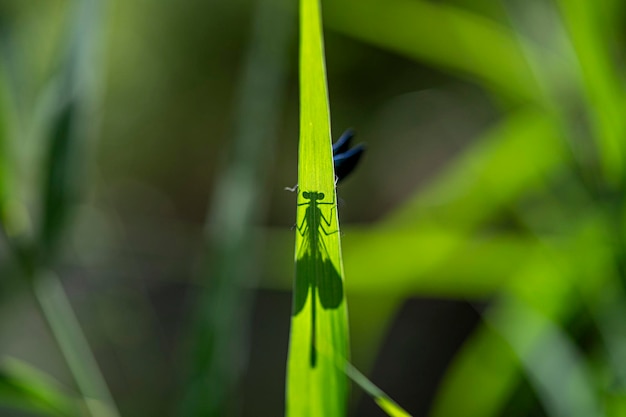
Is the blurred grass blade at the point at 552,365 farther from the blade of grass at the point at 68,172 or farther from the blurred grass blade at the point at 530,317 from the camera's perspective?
the blade of grass at the point at 68,172

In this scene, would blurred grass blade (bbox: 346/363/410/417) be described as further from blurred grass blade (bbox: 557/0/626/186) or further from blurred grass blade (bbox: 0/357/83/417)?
blurred grass blade (bbox: 557/0/626/186)

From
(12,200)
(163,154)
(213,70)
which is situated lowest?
(12,200)

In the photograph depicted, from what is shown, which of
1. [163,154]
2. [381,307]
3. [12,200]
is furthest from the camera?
[163,154]

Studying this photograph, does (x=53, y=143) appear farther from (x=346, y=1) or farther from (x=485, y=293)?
(x=346, y=1)

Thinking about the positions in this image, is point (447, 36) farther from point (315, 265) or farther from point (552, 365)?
point (315, 265)

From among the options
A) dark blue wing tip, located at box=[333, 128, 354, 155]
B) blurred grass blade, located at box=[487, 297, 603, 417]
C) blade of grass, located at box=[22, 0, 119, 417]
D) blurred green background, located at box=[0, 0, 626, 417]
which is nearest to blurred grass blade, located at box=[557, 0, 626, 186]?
blurred green background, located at box=[0, 0, 626, 417]

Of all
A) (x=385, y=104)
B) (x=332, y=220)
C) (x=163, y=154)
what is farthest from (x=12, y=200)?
(x=163, y=154)

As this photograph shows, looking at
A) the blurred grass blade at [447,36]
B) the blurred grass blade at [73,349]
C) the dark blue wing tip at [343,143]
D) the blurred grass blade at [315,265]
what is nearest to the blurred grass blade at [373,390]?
the blurred grass blade at [315,265]

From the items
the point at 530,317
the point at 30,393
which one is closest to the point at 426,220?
the point at 530,317
